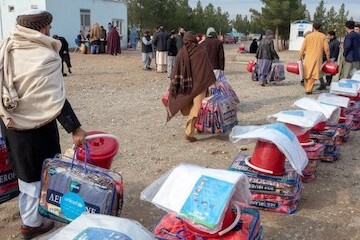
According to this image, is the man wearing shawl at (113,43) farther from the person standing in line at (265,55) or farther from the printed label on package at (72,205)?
the printed label on package at (72,205)

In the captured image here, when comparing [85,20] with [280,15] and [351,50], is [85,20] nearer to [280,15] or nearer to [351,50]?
[280,15]

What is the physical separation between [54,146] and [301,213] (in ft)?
7.36

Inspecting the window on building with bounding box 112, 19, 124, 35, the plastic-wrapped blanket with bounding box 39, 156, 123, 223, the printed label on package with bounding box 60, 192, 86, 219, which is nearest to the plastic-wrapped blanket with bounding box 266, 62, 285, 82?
the plastic-wrapped blanket with bounding box 39, 156, 123, 223

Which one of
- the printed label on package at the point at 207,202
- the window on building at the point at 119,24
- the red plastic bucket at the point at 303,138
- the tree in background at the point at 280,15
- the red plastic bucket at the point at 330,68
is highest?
the tree in background at the point at 280,15

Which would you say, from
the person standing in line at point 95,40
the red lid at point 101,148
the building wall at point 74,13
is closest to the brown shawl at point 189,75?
the red lid at point 101,148

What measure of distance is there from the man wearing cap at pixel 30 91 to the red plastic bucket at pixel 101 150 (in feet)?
0.64

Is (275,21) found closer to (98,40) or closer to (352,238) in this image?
(98,40)

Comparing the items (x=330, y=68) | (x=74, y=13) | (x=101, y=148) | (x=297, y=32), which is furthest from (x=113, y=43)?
(x=101, y=148)

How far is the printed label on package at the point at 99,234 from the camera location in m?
1.69

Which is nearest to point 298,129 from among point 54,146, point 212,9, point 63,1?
point 54,146

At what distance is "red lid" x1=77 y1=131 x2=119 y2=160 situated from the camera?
3.01 meters

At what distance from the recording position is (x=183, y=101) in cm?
564

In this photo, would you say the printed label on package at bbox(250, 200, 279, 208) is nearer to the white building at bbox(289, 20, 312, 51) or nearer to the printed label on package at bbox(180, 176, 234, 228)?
the printed label on package at bbox(180, 176, 234, 228)

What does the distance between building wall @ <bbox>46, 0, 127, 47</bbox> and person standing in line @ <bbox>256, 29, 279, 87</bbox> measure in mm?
14891
